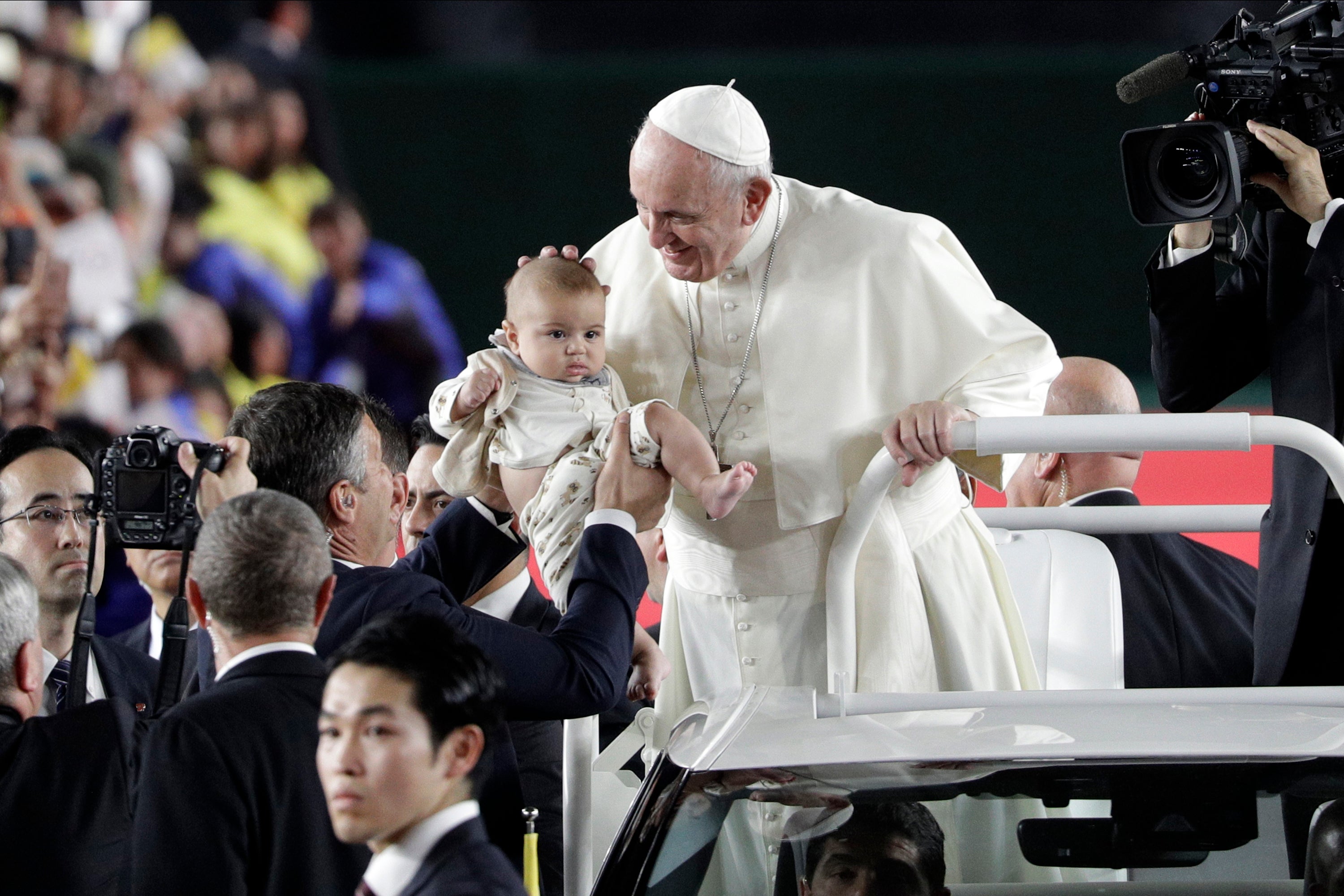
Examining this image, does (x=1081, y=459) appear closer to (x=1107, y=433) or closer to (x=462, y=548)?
(x=1107, y=433)

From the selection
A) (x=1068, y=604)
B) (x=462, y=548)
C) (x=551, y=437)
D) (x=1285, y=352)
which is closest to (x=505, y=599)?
(x=462, y=548)

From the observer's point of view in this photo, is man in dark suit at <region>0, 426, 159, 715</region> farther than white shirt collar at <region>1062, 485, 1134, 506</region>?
No

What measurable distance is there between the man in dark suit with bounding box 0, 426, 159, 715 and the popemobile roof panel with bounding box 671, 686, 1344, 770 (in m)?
1.44

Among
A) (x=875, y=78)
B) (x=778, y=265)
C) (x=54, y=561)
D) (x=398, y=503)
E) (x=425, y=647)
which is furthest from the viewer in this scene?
(x=875, y=78)

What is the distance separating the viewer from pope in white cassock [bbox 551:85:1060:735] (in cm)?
267

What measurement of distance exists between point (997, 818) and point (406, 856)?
2.69 ft

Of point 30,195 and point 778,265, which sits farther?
point 30,195

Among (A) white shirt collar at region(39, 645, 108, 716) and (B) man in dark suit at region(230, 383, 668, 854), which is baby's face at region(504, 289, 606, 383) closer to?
(B) man in dark suit at region(230, 383, 668, 854)

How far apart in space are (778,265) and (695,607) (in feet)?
2.12

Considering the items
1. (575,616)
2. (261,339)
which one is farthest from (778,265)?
(261,339)

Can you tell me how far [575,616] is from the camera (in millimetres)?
2229

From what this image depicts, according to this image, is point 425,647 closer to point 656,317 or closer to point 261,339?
point 656,317

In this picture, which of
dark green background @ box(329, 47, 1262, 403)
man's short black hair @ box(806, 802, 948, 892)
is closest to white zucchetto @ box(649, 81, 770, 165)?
man's short black hair @ box(806, 802, 948, 892)

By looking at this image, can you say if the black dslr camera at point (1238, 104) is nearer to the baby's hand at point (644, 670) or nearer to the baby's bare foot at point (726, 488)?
the baby's bare foot at point (726, 488)
